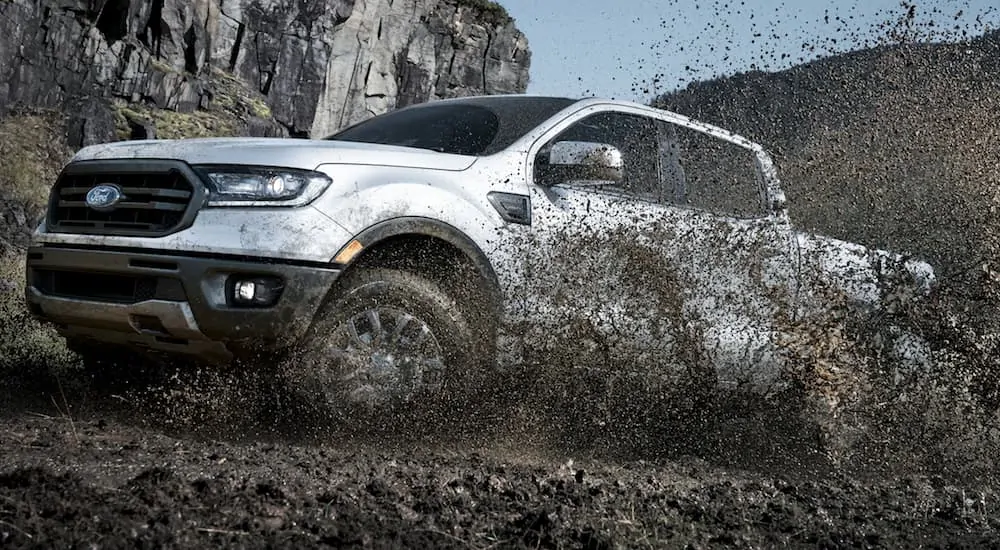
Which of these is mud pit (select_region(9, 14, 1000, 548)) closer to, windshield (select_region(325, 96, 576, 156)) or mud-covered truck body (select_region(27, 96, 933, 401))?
mud-covered truck body (select_region(27, 96, 933, 401))

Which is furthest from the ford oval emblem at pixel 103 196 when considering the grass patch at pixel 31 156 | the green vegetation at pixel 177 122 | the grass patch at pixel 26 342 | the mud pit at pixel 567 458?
the green vegetation at pixel 177 122

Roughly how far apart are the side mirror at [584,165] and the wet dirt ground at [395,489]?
126 cm

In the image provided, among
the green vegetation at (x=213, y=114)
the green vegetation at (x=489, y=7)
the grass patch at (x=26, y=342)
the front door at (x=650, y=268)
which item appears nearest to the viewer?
the front door at (x=650, y=268)

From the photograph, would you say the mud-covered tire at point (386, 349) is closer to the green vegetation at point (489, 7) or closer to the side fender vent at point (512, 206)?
the side fender vent at point (512, 206)

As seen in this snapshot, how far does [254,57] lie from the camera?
4869cm

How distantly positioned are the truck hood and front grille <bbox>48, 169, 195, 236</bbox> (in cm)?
10

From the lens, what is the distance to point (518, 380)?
460cm

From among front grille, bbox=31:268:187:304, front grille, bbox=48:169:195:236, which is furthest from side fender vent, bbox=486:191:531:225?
front grille, bbox=31:268:187:304

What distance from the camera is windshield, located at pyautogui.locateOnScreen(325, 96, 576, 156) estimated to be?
504 centimetres

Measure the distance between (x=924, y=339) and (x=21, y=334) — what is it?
18.6 feet

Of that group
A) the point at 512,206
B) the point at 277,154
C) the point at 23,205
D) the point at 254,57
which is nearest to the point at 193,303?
the point at 277,154

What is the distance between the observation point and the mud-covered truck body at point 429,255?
13.5 feet

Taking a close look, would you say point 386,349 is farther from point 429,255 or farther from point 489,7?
point 489,7

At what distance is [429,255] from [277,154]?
83 centimetres
